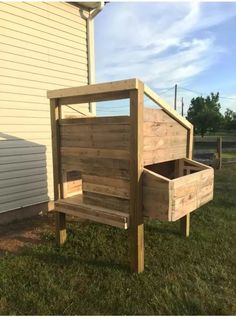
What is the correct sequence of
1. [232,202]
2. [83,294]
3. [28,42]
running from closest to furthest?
[83,294], [28,42], [232,202]

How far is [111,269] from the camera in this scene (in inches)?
149

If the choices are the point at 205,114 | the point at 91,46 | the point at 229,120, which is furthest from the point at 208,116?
the point at 91,46

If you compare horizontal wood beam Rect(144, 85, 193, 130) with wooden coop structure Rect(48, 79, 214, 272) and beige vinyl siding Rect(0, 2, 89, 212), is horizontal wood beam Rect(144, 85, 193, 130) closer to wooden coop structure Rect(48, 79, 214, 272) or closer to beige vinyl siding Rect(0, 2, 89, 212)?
wooden coop structure Rect(48, 79, 214, 272)

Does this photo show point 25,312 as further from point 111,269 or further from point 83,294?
point 111,269

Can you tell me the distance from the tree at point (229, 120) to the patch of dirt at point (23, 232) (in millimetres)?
48988

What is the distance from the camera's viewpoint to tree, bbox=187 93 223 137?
48656 millimetres

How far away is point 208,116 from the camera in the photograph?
4881cm

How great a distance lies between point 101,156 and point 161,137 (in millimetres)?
835

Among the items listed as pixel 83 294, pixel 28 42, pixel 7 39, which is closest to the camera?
pixel 83 294

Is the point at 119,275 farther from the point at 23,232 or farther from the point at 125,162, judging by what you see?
the point at 23,232

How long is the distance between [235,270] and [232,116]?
59.3m

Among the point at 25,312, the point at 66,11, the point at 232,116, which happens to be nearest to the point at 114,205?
the point at 25,312

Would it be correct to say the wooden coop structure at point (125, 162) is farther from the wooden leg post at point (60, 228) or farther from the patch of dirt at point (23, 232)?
the patch of dirt at point (23, 232)

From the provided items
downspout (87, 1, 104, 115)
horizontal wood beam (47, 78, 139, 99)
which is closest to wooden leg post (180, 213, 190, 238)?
horizontal wood beam (47, 78, 139, 99)
